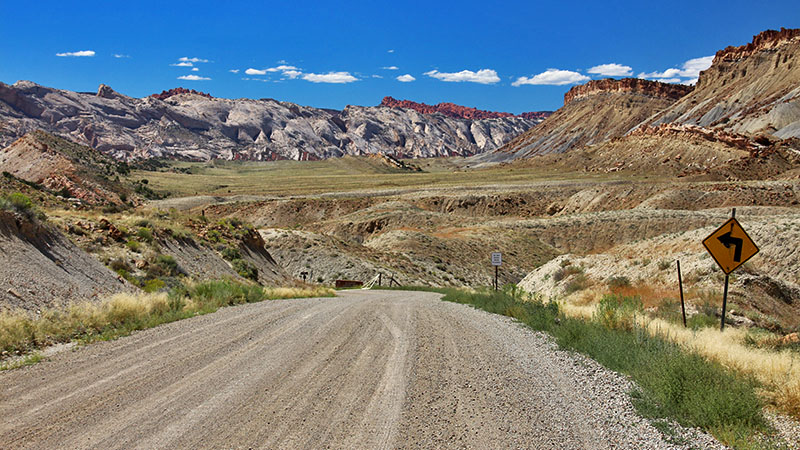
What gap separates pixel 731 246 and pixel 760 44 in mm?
187392

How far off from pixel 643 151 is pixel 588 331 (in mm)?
114826

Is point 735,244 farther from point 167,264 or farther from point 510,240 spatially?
point 510,240

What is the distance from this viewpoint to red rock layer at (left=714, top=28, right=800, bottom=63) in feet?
508

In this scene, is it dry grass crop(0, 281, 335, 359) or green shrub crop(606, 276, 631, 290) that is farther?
green shrub crop(606, 276, 631, 290)

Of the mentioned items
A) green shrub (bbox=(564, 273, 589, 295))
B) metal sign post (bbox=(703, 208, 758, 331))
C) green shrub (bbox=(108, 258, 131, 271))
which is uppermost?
metal sign post (bbox=(703, 208, 758, 331))

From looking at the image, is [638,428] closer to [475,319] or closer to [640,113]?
[475,319]

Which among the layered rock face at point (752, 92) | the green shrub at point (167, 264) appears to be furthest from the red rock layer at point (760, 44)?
the green shrub at point (167, 264)

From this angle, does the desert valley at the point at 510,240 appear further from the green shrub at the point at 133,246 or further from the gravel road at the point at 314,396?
the gravel road at the point at 314,396

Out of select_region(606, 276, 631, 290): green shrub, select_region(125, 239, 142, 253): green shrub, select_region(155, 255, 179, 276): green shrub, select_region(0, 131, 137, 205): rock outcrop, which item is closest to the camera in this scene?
select_region(125, 239, 142, 253): green shrub

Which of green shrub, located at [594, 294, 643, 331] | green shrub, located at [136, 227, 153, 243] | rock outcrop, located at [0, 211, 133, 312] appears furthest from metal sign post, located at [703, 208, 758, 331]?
green shrub, located at [136, 227, 153, 243]

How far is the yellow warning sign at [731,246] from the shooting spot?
10.7 m

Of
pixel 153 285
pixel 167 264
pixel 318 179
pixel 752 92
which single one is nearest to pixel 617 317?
pixel 153 285

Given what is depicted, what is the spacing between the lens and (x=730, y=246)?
35.6 feet

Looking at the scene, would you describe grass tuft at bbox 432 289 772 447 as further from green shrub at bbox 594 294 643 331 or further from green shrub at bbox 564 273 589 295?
green shrub at bbox 564 273 589 295
